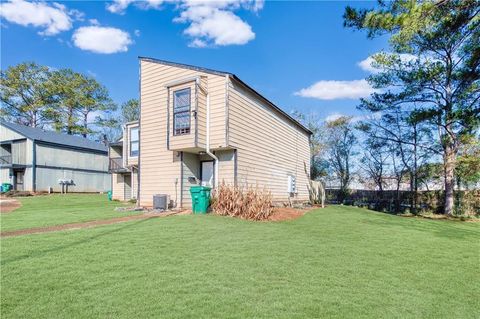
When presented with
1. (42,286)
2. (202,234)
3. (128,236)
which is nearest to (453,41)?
(202,234)

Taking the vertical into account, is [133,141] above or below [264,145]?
above

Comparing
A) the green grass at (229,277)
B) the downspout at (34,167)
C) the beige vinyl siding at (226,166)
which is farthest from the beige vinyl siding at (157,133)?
the downspout at (34,167)

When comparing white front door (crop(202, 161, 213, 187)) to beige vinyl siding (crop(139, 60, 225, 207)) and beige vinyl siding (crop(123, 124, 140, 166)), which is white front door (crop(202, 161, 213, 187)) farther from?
beige vinyl siding (crop(123, 124, 140, 166))

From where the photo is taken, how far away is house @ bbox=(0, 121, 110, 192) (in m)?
23.5

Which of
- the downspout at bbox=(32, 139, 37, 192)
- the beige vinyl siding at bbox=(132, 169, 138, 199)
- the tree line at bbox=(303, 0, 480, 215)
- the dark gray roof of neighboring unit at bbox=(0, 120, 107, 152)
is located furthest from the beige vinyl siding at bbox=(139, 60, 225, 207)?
the dark gray roof of neighboring unit at bbox=(0, 120, 107, 152)

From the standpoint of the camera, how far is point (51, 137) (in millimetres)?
25656

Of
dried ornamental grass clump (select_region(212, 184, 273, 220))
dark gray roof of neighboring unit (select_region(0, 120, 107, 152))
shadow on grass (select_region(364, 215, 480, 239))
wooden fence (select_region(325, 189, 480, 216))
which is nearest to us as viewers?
shadow on grass (select_region(364, 215, 480, 239))

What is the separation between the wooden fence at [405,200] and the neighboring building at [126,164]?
15.2 meters

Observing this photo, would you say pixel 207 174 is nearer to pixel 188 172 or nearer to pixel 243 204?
pixel 188 172

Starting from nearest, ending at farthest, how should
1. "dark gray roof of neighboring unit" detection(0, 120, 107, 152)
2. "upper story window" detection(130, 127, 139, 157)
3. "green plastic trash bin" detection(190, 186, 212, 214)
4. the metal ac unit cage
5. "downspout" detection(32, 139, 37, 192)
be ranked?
"green plastic trash bin" detection(190, 186, 212, 214)
the metal ac unit cage
"upper story window" detection(130, 127, 139, 157)
"downspout" detection(32, 139, 37, 192)
"dark gray roof of neighboring unit" detection(0, 120, 107, 152)

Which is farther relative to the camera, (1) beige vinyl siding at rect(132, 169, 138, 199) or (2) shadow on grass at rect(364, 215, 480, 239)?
(1) beige vinyl siding at rect(132, 169, 138, 199)

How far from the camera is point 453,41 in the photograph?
1284 cm

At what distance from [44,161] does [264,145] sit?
21.0m

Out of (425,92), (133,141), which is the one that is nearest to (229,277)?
(133,141)
